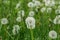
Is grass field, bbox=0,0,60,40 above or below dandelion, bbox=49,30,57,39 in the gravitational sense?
below

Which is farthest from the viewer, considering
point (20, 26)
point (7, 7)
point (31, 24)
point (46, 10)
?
point (7, 7)

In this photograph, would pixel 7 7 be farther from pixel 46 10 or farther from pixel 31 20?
pixel 31 20

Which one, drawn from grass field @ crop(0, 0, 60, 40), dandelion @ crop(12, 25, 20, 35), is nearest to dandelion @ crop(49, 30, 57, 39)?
grass field @ crop(0, 0, 60, 40)

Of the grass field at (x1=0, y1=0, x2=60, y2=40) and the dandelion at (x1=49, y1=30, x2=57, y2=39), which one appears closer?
the dandelion at (x1=49, y1=30, x2=57, y2=39)

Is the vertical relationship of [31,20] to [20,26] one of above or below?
above

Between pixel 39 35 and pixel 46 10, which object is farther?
pixel 46 10

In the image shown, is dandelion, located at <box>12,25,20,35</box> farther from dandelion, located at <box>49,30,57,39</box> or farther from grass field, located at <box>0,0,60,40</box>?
dandelion, located at <box>49,30,57,39</box>

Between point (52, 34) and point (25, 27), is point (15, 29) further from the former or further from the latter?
point (52, 34)

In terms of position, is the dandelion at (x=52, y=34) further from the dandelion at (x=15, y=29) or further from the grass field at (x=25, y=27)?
the dandelion at (x=15, y=29)

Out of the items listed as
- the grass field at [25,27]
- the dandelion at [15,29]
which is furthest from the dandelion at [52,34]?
the dandelion at [15,29]

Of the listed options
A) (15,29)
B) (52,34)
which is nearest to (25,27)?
(15,29)

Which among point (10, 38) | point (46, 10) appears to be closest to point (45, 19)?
point (46, 10)
